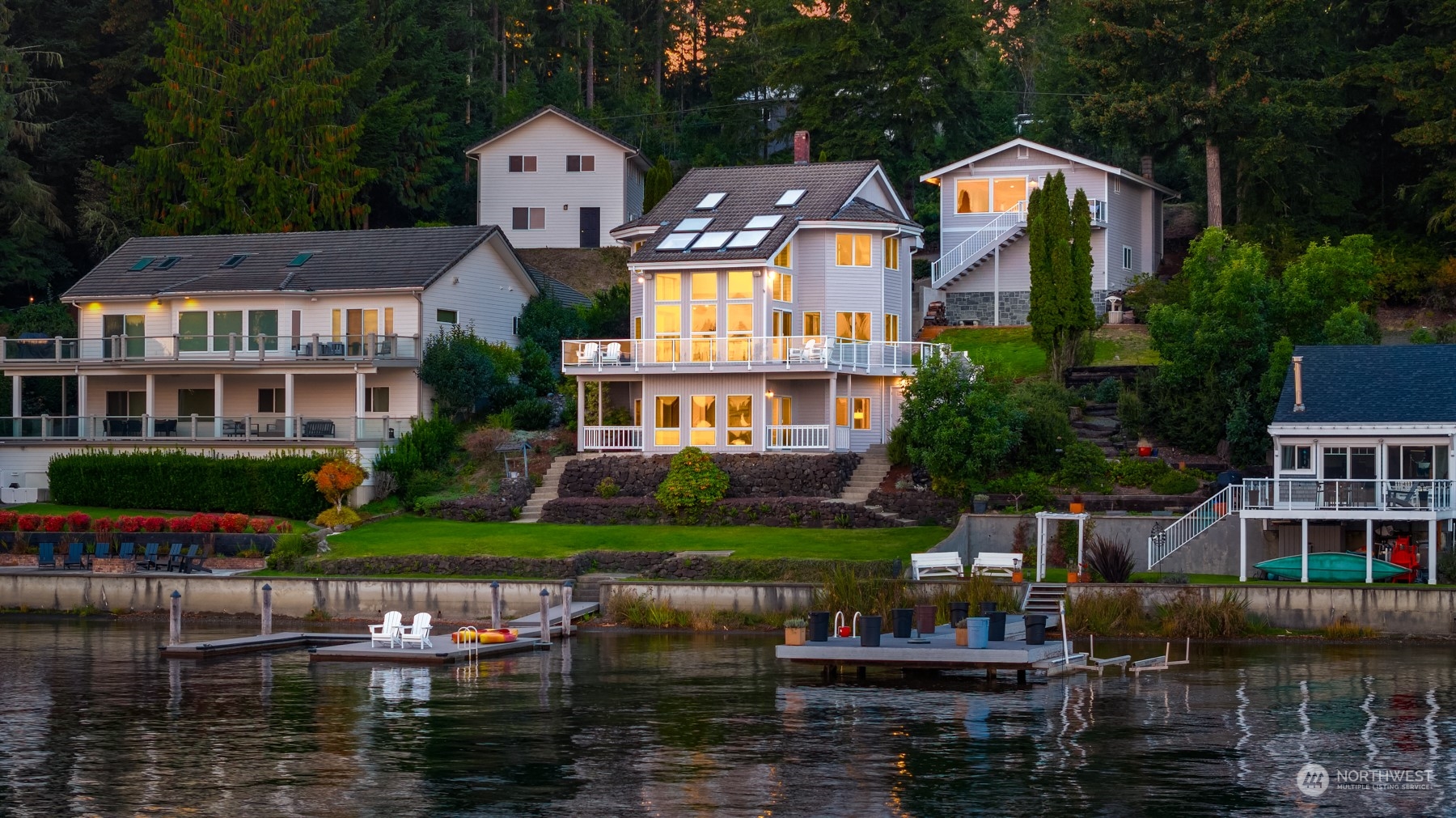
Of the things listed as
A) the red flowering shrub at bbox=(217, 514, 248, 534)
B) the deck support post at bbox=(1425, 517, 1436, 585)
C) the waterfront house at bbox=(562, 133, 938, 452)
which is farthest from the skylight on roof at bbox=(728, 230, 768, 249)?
the deck support post at bbox=(1425, 517, 1436, 585)

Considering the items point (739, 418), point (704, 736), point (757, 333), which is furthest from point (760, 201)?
point (704, 736)

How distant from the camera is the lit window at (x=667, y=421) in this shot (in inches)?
2175

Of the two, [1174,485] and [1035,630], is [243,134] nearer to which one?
[1174,485]

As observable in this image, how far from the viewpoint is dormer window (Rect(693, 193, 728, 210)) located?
195 feet

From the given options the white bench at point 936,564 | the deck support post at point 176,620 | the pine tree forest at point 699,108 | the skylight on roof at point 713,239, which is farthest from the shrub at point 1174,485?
the deck support post at point 176,620

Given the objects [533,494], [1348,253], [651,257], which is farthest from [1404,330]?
[533,494]

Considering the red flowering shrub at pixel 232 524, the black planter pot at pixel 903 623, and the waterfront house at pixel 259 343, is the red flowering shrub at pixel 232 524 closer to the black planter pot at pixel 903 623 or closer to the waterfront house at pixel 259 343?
the waterfront house at pixel 259 343

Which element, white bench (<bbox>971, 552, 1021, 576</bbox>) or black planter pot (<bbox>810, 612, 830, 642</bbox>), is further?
white bench (<bbox>971, 552, 1021, 576</bbox>)

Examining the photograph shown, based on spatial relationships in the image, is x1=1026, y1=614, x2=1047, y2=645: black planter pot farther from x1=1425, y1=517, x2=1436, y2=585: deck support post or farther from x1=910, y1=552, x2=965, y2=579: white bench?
x1=1425, y1=517, x2=1436, y2=585: deck support post

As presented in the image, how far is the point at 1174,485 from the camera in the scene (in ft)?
154

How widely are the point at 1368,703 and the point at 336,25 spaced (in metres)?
60.7

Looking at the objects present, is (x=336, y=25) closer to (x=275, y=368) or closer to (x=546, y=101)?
(x=546, y=101)

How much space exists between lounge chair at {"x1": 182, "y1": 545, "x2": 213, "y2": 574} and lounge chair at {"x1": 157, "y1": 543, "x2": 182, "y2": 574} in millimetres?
142

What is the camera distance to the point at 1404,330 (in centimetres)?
6072
